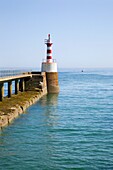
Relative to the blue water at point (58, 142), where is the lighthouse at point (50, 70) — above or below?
above

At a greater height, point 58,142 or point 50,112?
point 50,112

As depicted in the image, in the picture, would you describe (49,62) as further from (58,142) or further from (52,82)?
(58,142)

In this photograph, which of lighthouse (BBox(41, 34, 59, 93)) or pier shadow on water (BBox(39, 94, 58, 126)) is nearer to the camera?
pier shadow on water (BBox(39, 94, 58, 126))

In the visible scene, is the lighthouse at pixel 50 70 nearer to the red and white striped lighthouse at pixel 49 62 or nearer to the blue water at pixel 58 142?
the red and white striped lighthouse at pixel 49 62

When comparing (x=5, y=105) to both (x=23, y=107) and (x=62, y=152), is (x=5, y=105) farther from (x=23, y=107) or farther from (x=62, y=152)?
(x=62, y=152)

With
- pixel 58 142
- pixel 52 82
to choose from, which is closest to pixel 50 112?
pixel 58 142

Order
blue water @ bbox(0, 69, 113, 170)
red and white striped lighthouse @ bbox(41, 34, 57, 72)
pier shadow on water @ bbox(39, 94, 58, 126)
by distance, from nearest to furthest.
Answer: blue water @ bbox(0, 69, 113, 170), pier shadow on water @ bbox(39, 94, 58, 126), red and white striped lighthouse @ bbox(41, 34, 57, 72)

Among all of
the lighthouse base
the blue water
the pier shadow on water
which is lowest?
the blue water

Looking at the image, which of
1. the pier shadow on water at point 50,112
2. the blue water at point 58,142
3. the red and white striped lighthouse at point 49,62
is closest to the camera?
the blue water at point 58,142

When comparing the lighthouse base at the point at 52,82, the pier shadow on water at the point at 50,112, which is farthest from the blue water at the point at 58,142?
the lighthouse base at the point at 52,82

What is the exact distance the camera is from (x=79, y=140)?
68.9 ft

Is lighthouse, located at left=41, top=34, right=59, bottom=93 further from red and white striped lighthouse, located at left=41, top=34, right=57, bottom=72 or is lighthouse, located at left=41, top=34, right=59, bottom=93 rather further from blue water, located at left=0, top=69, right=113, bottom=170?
blue water, located at left=0, top=69, right=113, bottom=170

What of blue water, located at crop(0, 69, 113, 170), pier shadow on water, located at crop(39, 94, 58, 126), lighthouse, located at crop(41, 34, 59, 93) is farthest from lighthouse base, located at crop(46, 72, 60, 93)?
blue water, located at crop(0, 69, 113, 170)

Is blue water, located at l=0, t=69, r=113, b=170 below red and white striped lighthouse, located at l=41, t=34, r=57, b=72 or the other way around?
below
